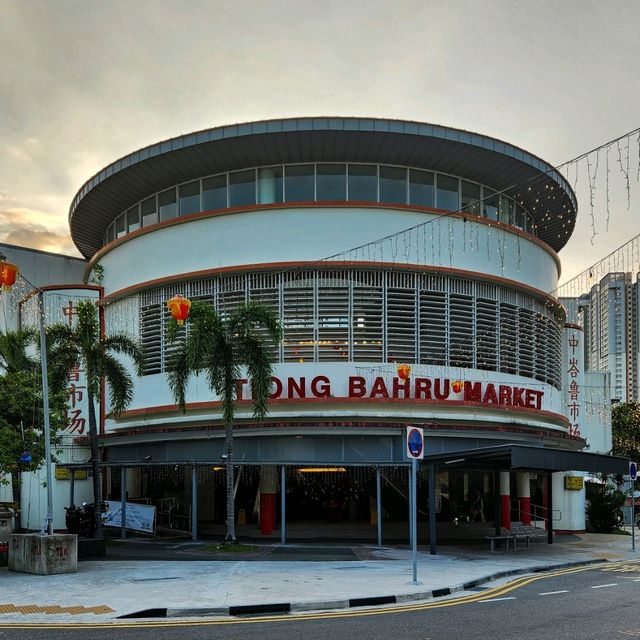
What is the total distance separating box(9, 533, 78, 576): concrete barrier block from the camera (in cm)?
1888

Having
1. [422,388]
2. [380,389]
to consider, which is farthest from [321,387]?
[422,388]

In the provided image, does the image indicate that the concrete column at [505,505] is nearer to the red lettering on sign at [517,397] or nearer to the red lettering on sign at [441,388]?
the red lettering on sign at [517,397]

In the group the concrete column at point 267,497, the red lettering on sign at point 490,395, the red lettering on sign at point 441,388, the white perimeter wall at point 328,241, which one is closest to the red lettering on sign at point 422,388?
the red lettering on sign at point 441,388

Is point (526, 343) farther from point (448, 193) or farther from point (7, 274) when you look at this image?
point (7, 274)

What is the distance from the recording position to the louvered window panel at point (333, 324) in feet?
97.9

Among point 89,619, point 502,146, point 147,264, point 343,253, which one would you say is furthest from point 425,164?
point 89,619

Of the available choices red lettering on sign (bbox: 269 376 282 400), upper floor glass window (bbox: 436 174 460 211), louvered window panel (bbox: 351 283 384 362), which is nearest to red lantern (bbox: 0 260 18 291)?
red lettering on sign (bbox: 269 376 282 400)

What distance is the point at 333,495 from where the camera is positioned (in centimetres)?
3412

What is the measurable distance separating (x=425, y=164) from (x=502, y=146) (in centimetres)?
294

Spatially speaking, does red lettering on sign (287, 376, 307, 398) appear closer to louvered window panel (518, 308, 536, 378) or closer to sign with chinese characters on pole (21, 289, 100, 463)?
louvered window panel (518, 308, 536, 378)

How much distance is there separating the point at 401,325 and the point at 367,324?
126 centimetres

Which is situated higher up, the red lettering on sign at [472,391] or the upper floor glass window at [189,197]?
the upper floor glass window at [189,197]

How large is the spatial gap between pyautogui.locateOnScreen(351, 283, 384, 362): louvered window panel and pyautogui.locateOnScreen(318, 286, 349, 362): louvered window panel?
298 mm

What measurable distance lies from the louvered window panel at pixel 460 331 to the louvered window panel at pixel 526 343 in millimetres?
2791
